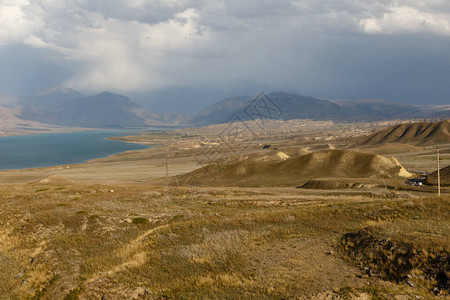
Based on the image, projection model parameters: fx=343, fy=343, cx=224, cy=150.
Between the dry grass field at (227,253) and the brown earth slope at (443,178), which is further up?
the dry grass field at (227,253)

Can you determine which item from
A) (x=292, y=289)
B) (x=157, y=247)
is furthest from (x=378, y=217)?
(x=157, y=247)

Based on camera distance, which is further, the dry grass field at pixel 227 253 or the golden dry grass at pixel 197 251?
the golden dry grass at pixel 197 251

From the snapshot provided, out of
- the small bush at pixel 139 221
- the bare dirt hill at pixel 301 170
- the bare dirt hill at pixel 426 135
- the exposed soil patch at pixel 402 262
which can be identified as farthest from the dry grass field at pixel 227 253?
the bare dirt hill at pixel 426 135

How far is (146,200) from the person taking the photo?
150 feet

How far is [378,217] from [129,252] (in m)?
19.7

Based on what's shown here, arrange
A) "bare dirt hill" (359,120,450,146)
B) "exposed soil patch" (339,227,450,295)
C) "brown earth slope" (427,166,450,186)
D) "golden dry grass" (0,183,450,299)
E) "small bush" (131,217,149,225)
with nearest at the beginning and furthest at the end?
"exposed soil patch" (339,227,450,295)
"golden dry grass" (0,183,450,299)
"small bush" (131,217,149,225)
"brown earth slope" (427,166,450,186)
"bare dirt hill" (359,120,450,146)

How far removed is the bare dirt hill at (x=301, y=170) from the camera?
7525 centimetres

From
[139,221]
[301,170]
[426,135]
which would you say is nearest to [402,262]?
[139,221]

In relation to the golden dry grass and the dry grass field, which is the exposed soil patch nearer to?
the dry grass field

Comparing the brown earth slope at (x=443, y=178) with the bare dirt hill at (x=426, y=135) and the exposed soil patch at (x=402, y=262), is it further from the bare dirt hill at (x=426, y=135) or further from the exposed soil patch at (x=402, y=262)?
the bare dirt hill at (x=426, y=135)

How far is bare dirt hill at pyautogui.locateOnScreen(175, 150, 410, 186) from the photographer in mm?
75250

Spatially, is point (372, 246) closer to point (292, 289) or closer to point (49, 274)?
point (292, 289)

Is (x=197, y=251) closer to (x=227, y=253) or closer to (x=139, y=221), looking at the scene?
(x=227, y=253)

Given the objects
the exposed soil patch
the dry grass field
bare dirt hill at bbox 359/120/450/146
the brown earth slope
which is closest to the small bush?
the dry grass field
